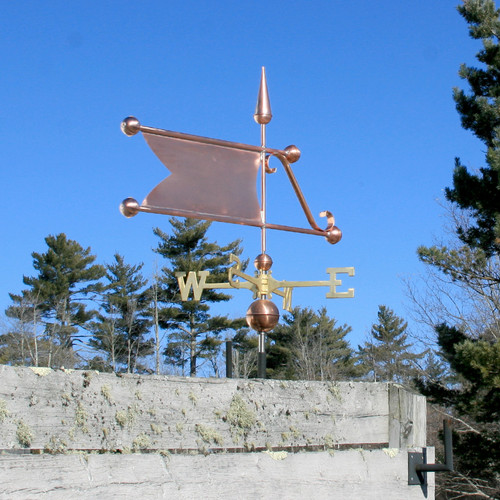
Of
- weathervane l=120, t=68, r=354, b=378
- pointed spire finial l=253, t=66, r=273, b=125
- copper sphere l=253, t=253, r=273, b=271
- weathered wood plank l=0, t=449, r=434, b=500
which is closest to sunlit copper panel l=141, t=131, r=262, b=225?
weathervane l=120, t=68, r=354, b=378

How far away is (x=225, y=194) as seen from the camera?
129 inches

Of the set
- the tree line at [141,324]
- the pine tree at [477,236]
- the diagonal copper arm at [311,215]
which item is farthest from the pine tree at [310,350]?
the diagonal copper arm at [311,215]

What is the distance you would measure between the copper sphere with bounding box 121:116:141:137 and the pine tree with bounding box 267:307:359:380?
27.3m

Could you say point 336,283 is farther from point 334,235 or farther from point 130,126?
point 130,126

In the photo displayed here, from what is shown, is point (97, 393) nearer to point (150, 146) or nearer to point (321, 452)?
point (321, 452)

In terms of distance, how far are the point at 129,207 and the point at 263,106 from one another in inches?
42.7

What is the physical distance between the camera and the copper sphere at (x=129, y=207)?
305cm

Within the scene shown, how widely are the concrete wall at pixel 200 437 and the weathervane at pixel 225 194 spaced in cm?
48

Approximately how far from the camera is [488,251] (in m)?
13.5

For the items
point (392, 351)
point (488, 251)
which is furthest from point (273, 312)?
point (392, 351)

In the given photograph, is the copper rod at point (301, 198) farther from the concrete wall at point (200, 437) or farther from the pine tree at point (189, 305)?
the pine tree at point (189, 305)

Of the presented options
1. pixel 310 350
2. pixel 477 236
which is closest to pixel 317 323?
pixel 310 350

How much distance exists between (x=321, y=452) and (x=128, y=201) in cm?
137

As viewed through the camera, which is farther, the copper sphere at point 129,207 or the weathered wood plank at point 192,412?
the copper sphere at point 129,207
